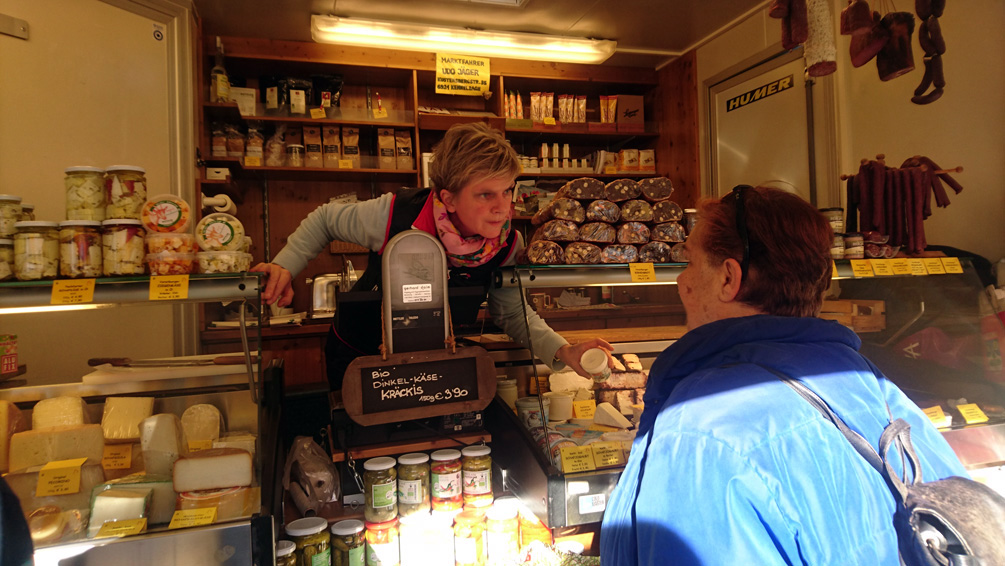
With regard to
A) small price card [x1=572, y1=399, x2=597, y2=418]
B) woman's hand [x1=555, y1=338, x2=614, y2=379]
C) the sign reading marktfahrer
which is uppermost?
the sign reading marktfahrer

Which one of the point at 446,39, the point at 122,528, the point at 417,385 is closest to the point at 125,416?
the point at 122,528

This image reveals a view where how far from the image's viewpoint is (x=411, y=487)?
1.44 meters

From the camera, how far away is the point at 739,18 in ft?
14.7

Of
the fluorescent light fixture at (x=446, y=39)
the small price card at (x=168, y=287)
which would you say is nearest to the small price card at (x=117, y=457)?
the small price card at (x=168, y=287)

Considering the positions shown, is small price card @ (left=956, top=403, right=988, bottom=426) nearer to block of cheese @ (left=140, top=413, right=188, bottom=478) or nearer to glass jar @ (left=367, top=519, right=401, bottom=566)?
glass jar @ (left=367, top=519, right=401, bottom=566)

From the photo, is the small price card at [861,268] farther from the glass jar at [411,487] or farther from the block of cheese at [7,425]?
the block of cheese at [7,425]

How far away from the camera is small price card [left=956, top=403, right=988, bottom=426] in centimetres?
184

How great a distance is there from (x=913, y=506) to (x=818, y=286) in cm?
41

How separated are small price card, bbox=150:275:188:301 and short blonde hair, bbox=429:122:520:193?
0.75 meters

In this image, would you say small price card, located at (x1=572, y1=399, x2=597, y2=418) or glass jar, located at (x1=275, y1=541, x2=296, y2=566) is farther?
small price card, located at (x1=572, y1=399, x2=597, y2=418)

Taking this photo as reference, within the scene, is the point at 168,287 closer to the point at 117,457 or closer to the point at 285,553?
the point at 117,457

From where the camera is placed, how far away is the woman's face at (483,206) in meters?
1.64

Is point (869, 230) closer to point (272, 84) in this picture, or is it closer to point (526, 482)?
point (526, 482)

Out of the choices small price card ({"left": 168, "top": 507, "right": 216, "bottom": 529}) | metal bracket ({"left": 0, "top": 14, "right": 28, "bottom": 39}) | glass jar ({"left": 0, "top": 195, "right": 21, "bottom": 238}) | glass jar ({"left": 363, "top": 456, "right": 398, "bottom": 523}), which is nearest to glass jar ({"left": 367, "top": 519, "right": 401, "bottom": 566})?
glass jar ({"left": 363, "top": 456, "right": 398, "bottom": 523})
